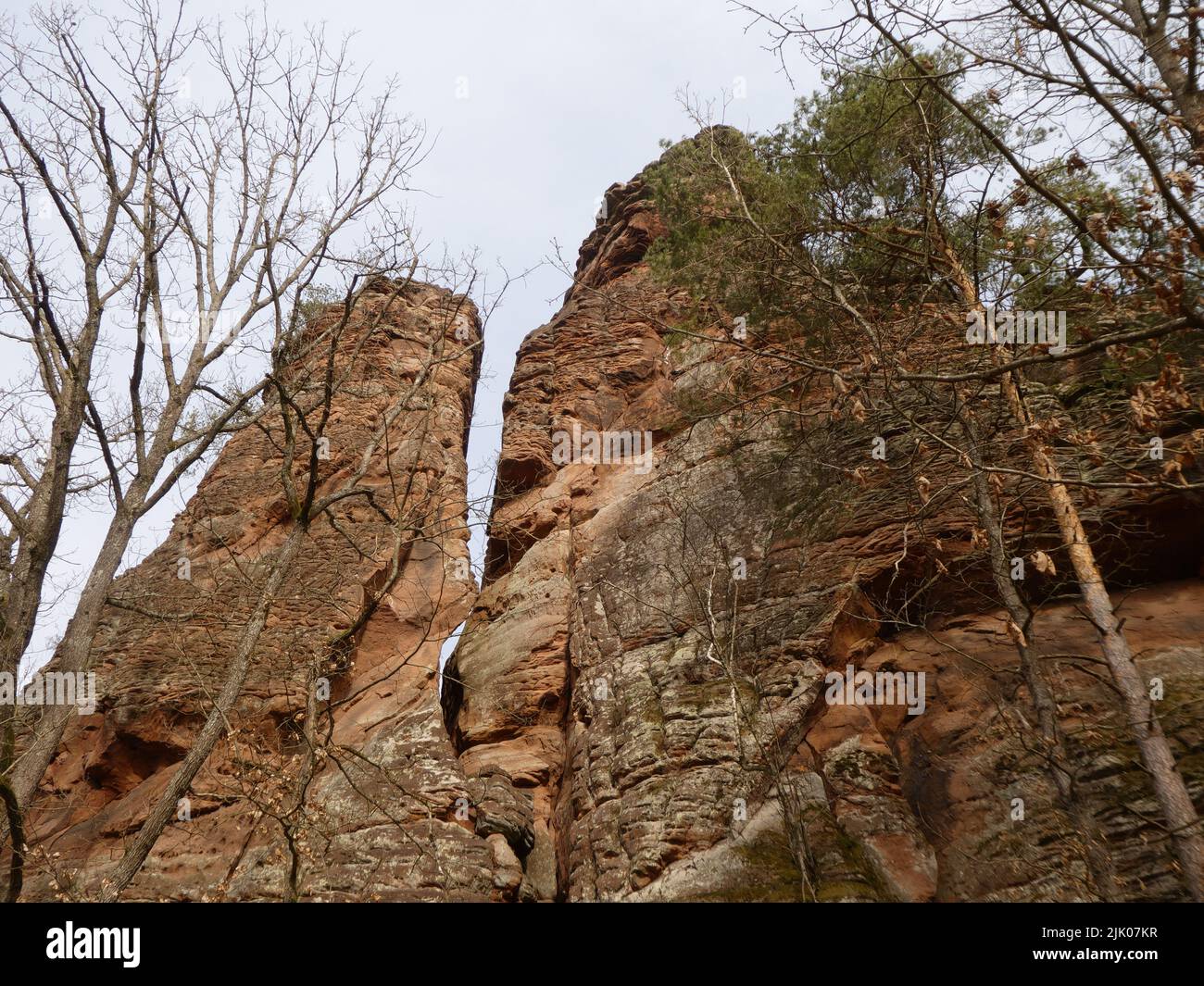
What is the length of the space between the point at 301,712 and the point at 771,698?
5.63 metres

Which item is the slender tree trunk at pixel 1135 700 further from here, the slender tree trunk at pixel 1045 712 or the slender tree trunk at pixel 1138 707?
the slender tree trunk at pixel 1045 712

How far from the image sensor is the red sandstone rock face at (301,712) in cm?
973

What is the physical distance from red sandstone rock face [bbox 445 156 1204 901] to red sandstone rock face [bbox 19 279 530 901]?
102cm

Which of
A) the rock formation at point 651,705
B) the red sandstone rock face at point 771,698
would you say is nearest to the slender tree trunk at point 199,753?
the rock formation at point 651,705

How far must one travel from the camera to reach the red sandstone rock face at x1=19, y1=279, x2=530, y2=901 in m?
9.73

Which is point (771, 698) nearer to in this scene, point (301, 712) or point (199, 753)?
point (301, 712)

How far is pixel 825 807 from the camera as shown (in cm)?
870

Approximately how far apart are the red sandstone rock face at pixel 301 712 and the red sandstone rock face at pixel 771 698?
1019 millimetres

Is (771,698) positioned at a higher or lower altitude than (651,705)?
higher

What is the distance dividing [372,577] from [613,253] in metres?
12.1

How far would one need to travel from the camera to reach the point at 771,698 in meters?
9.80

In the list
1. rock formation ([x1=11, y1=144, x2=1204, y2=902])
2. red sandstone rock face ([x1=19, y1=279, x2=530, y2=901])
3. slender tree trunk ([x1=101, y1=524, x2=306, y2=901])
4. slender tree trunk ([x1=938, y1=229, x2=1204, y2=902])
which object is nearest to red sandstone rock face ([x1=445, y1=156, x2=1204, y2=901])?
rock formation ([x1=11, y1=144, x2=1204, y2=902])

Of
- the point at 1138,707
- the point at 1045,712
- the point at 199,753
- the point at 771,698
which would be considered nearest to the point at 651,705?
the point at 771,698
